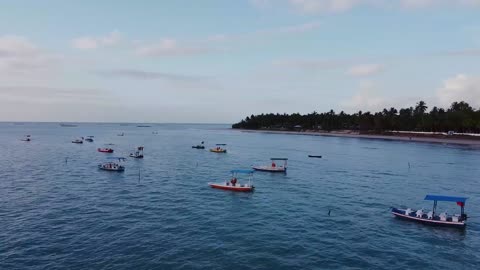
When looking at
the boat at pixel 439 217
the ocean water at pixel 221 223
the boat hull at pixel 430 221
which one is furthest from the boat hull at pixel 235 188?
the boat at pixel 439 217

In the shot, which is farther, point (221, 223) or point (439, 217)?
point (439, 217)

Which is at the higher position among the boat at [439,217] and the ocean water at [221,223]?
the boat at [439,217]

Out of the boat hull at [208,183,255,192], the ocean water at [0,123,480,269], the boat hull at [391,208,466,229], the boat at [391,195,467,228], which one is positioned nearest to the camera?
the ocean water at [0,123,480,269]

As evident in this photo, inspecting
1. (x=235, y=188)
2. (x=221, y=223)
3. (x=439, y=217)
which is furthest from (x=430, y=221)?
(x=235, y=188)

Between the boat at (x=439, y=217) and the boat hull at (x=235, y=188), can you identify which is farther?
the boat hull at (x=235, y=188)

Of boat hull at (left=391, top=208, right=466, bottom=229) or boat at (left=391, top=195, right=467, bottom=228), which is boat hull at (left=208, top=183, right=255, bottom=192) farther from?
boat at (left=391, top=195, right=467, bottom=228)

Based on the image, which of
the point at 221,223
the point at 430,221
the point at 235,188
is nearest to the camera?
the point at 221,223

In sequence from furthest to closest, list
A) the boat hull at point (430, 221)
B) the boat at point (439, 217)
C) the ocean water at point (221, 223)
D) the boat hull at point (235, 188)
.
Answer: the boat hull at point (235, 188) < the boat at point (439, 217) < the boat hull at point (430, 221) < the ocean water at point (221, 223)

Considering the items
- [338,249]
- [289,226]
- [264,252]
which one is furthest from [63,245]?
[338,249]

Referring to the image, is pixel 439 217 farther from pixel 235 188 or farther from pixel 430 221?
pixel 235 188

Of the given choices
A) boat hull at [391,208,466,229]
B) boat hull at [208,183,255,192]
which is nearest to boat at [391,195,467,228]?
boat hull at [391,208,466,229]

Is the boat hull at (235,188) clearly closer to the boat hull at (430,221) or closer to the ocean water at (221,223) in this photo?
the ocean water at (221,223)

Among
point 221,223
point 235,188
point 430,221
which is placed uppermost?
point 235,188
